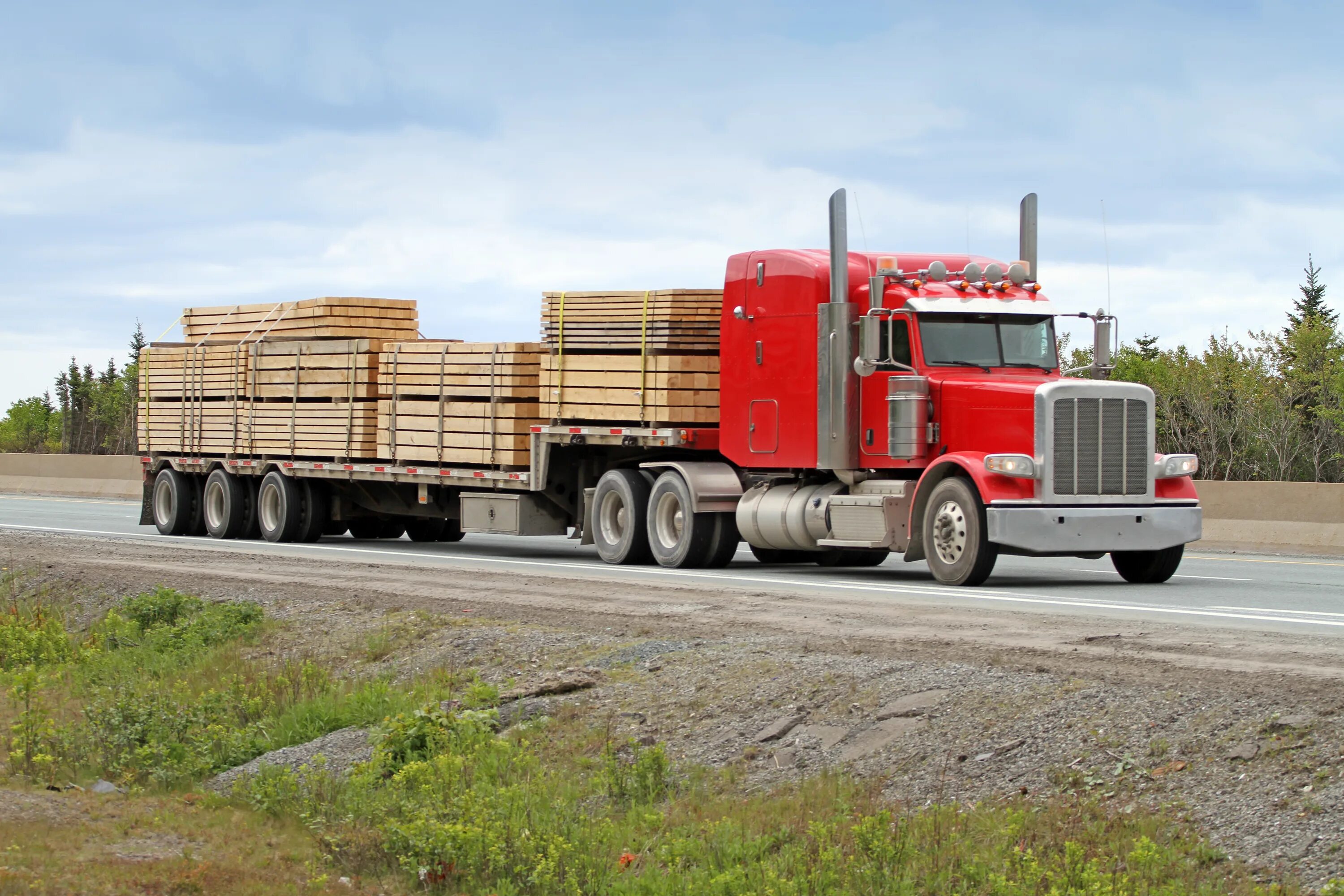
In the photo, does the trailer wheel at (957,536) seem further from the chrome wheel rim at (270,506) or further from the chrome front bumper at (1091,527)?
the chrome wheel rim at (270,506)

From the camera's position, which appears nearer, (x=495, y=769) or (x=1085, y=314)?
(x=495, y=769)

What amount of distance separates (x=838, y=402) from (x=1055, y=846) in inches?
415

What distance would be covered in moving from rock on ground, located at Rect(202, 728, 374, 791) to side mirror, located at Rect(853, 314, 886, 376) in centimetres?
803

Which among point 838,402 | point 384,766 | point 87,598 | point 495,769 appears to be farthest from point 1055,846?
point 87,598

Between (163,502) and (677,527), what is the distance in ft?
40.8

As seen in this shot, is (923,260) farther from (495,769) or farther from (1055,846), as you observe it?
(1055,846)

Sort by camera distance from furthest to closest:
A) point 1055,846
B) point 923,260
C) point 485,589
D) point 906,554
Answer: point 923,260 < point 906,554 < point 485,589 < point 1055,846

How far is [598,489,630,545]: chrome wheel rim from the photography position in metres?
19.7

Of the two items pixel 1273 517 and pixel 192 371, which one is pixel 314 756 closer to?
pixel 1273 517

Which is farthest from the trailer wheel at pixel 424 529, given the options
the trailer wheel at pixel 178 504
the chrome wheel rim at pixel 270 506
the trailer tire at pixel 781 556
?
the trailer tire at pixel 781 556

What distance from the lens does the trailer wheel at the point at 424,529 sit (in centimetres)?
2630

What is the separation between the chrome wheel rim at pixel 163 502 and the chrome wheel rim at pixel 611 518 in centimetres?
1080

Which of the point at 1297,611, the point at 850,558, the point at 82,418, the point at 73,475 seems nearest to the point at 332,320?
the point at 850,558

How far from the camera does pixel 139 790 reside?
9.48m
